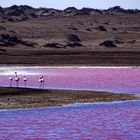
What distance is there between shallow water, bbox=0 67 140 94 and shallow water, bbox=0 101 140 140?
364 inches

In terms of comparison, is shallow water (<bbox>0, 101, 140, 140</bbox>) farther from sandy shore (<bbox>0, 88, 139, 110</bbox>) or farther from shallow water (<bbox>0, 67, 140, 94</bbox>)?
shallow water (<bbox>0, 67, 140, 94</bbox>)

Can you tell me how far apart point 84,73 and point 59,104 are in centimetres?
2980

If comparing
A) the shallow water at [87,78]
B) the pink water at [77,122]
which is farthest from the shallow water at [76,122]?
the shallow water at [87,78]

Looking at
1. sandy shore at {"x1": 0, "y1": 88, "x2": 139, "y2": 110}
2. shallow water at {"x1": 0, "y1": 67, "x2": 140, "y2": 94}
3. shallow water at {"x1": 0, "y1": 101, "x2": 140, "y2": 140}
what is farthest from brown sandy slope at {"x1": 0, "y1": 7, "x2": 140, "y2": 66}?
shallow water at {"x1": 0, "y1": 101, "x2": 140, "y2": 140}

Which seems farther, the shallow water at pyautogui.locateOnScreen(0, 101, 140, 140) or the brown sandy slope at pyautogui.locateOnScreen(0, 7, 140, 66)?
the brown sandy slope at pyautogui.locateOnScreen(0, 7, 140, 66)

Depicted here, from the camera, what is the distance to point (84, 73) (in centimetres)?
6675

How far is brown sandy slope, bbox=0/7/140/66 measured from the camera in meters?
85.7

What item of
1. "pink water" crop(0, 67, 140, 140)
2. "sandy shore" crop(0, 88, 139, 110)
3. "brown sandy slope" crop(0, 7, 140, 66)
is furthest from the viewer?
"brown sandy slope" crop(0, 7, 140, 66)

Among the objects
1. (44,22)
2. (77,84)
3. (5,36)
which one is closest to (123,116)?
(77,84)

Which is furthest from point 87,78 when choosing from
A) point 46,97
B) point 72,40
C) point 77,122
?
point 72,40

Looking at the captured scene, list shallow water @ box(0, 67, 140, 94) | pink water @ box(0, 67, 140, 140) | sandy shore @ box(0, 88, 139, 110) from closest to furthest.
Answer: pink water @ box(0, 67, 140, 140) → sandy shore @ box(0, 88, 139, 110) → shallow water @ box(0, 67, 140, 94)

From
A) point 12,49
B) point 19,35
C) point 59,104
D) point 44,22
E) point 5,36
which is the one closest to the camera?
point 59,104

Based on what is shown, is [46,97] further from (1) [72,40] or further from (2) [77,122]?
(1) [72,40]

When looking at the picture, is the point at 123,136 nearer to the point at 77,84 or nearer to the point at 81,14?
the point at 77,84
